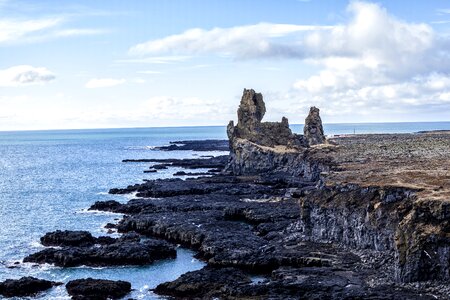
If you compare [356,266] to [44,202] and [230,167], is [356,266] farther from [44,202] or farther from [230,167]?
[230,167]

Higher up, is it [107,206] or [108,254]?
[107,206]

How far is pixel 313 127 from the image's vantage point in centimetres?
15762

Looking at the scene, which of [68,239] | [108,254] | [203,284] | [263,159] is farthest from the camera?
[263,159]

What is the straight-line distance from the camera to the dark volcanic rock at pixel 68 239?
69938mm

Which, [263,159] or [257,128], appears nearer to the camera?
[263,159]

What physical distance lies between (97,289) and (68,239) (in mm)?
21151

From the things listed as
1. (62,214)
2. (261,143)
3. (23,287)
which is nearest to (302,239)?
(23,287)

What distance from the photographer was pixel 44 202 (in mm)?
109938

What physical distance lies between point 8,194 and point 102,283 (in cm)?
7937

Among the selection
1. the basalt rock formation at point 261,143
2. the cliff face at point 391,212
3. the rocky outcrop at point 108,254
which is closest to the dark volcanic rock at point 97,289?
the rocky outcrop at point 108,254

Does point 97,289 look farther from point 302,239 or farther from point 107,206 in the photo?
point 107,206

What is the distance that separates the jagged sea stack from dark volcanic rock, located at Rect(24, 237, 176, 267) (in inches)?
3769

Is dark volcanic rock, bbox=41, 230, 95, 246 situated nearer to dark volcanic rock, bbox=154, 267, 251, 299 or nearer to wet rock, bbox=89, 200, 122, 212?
dark volcanic rock, bbox=154, 267, 251, 299

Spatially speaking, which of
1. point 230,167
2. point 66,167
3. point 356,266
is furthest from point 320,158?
point 66,167
